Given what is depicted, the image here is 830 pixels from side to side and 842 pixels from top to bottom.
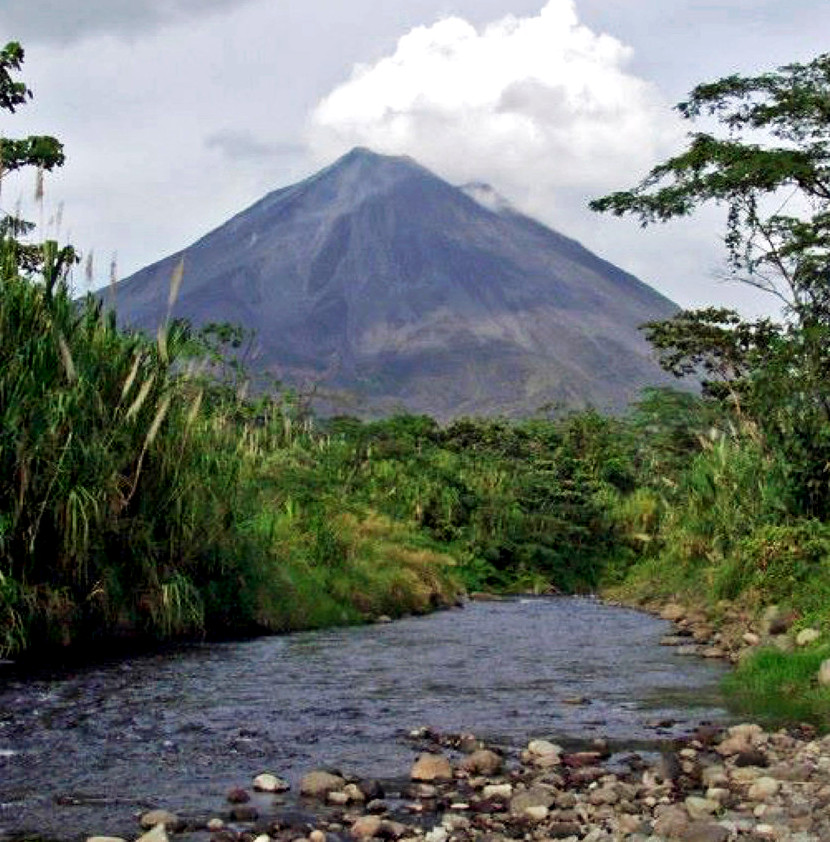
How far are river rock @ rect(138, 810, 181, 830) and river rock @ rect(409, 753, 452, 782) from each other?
1700 mm

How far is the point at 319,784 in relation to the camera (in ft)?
23.6

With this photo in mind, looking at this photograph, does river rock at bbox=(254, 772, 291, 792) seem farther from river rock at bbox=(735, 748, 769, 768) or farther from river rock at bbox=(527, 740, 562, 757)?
river rock at bbox=(735, 748, 769, 768)

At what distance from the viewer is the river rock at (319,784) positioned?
7129 mm

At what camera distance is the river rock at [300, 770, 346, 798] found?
7.13 metres

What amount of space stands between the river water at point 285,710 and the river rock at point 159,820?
11 cm

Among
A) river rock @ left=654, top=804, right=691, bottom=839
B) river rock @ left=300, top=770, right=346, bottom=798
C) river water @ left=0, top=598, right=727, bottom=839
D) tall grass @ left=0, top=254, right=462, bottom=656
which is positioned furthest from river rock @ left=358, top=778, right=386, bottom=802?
tall grass @ left=0, top=254, right=462, bottom=656

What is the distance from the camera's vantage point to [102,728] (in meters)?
8.98

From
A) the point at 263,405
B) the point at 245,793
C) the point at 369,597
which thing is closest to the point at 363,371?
the point at 263,405

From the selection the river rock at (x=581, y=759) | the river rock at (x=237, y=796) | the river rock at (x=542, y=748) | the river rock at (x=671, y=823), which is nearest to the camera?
the river rock at (x=671, y=823)

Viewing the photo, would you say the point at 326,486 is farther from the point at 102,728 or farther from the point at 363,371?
the point at 363,371

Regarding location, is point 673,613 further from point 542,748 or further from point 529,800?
point 529,800

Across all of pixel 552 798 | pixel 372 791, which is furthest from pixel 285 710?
pixel 552 798

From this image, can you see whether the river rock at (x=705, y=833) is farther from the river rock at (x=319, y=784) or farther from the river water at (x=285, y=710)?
the river water at (x=285, y=710)

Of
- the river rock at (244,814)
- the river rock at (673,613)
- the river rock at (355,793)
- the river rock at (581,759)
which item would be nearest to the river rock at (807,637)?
the river rock at (581,759)
